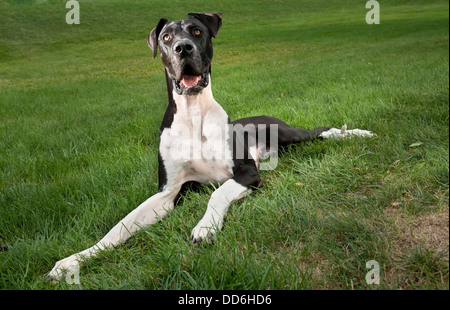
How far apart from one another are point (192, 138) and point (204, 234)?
96cm

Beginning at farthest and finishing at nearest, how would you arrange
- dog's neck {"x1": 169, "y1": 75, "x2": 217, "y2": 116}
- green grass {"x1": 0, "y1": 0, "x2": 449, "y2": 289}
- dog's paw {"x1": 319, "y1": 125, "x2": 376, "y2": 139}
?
dog's paw {"x1": 319, "y1": 125, "x2": 376, "y2": 139}
dog's neck {"x1": 169, "y1": 75, "x2": 217, "y2": 116}
green grass {"x1": 0, "y1": 0, "x2": 449, "y2": 289}

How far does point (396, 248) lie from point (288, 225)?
0.65 meters

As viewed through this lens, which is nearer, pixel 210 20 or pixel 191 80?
pixel 191 80

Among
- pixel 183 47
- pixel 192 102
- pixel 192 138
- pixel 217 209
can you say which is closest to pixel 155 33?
pixel 183 47

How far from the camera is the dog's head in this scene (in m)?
2.74

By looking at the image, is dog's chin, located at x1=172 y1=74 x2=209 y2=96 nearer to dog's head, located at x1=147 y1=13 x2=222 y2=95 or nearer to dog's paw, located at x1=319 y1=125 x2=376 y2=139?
dog's head, located at x1=147 y1=13 x2=222 y2=95

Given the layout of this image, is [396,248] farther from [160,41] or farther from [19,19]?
[19,19]

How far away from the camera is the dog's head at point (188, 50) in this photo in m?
2.74

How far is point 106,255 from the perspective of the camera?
2521 millimetres

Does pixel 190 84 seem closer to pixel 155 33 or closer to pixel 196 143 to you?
pixel 196 143

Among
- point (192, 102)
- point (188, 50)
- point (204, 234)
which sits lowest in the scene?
point (204, 234)

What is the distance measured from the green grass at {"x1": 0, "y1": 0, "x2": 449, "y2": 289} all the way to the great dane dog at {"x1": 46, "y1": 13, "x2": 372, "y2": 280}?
140 millimetres

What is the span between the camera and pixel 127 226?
2773 millimetres

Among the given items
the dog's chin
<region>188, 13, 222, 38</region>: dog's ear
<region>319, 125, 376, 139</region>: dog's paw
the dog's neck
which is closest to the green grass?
<region>319, 125, 376, 139</region>: dog's paw
